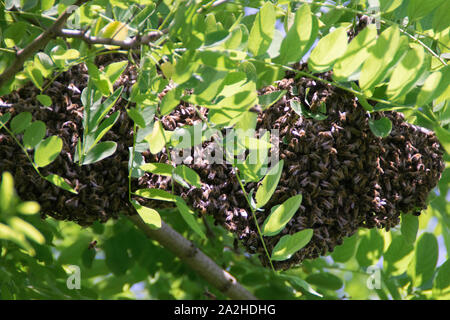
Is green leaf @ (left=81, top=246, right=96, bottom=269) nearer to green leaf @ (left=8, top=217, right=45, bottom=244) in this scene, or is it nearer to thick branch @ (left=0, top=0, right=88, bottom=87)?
thick branch @ (left=0, top=0, right=88, bottom=87)

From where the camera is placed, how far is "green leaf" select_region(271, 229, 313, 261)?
1.04 meters

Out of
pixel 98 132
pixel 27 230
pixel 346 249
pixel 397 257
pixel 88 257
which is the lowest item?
pixel 88 257

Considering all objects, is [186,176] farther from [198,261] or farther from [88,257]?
[88,257]

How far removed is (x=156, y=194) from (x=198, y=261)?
24.0 inches

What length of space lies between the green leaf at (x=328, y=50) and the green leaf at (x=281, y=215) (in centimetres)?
24

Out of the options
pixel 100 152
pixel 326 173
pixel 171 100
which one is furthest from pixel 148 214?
pixel 326 173

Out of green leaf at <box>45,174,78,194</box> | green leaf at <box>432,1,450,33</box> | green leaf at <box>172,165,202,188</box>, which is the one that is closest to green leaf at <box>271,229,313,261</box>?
green leaf at <box>172,165,202,188</box>

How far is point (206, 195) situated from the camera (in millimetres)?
1107

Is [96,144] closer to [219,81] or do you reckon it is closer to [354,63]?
[219,81]

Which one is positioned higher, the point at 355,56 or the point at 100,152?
the point at 355,56

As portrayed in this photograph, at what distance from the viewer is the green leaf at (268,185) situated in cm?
104

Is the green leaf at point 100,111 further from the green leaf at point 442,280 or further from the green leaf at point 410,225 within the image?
the green leaf at point 442,280

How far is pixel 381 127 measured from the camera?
3.58 feet
